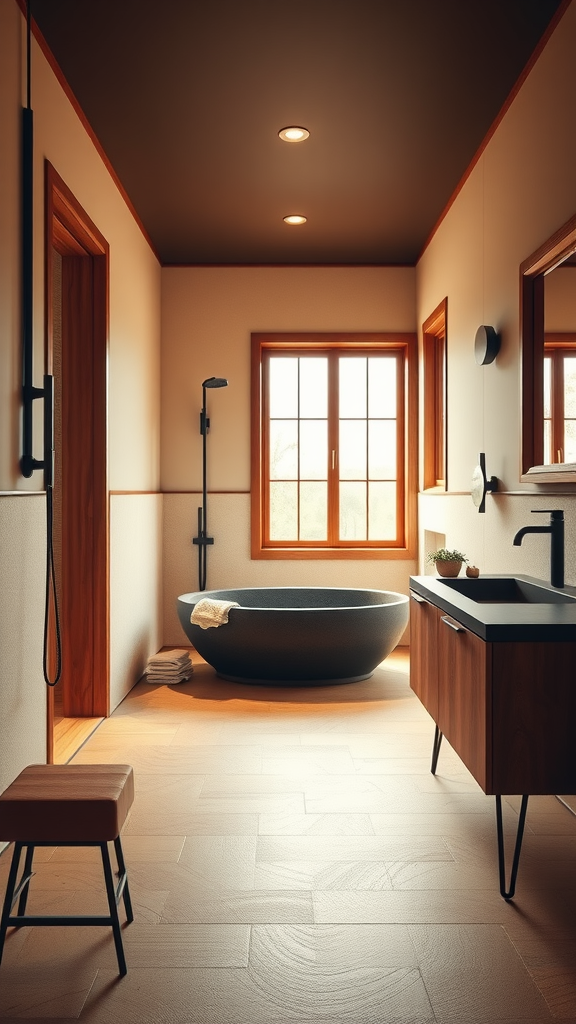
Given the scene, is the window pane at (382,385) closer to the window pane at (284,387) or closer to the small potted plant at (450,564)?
the window pane at (284,387)

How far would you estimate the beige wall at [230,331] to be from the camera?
6168mm

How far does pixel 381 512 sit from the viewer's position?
6.28 meters

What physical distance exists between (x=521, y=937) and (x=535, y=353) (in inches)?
84.4

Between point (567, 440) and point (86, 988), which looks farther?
point (567, 440)

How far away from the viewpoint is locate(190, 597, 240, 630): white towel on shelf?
462 cm

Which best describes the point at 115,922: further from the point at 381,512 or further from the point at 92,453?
the point at 381,512

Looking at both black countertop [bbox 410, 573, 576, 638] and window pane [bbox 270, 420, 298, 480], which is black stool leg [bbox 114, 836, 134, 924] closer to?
black countertop [bbox 410, 573, 576, 638]

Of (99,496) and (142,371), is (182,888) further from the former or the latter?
(142,371)

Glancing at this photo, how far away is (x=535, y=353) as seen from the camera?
3326 millimetres

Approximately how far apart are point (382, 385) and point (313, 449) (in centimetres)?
71

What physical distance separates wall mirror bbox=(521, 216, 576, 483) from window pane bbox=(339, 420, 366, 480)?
291 cm

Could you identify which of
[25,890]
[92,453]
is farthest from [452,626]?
[92,453]

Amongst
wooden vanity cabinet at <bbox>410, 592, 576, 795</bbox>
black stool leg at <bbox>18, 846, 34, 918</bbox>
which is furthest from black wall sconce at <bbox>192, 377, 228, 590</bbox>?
wooden vanity cabinet at <bbox>410, 592, 576, 795</bbox>

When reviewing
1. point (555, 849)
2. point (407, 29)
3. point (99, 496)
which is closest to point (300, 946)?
point (555, 849)
